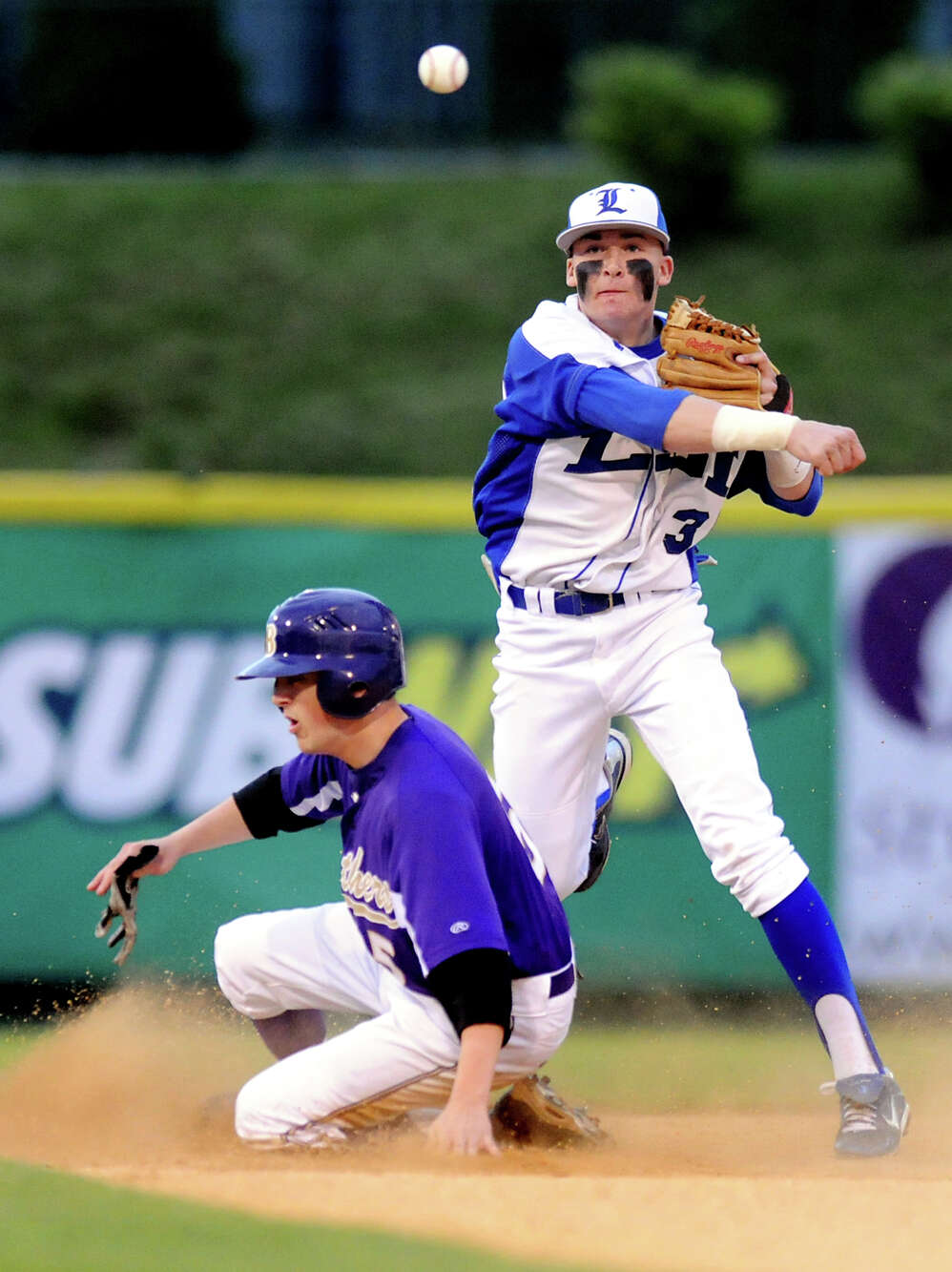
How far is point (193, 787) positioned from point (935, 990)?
2403mm

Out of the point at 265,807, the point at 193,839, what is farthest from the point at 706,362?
the point at 193,839

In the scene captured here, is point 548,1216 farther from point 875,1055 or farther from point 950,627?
point 950,627

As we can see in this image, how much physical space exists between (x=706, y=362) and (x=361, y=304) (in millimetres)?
9405

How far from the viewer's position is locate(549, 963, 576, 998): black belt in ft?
11.5

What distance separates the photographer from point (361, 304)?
42.0ft

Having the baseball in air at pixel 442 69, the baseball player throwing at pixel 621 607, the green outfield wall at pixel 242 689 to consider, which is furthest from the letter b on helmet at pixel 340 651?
the green outfield wall at pixel 242 689

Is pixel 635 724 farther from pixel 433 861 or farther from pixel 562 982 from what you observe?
pixel 433 861

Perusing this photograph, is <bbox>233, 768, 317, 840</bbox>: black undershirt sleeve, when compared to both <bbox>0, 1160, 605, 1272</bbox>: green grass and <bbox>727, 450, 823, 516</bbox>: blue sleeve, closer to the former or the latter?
<bbox>0, 1160, 605, 1272</bbox>: green grass

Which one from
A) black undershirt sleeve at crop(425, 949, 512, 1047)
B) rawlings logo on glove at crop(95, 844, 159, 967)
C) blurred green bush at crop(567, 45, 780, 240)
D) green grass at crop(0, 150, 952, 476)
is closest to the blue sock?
black undershirt sleeve at crop(425, 949, 512, 1047)

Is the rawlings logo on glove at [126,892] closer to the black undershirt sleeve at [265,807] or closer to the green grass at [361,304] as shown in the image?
the black undershirt sleeve at [265,807]

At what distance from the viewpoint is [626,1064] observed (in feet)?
16.1

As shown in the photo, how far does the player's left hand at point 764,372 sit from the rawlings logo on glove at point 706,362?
0.01 metres

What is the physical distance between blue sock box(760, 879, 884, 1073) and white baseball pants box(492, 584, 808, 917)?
0.04 m

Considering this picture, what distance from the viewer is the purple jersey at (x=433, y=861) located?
3.22 meters
